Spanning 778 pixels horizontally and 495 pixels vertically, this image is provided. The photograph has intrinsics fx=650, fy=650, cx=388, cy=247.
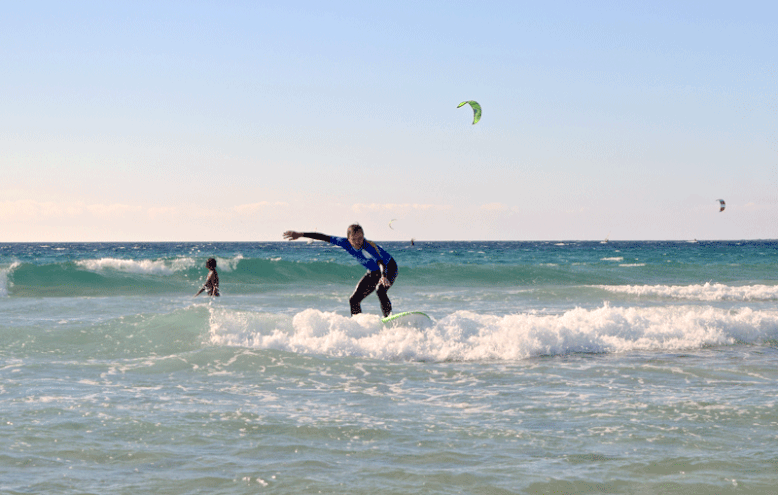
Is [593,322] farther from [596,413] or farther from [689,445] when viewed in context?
[689,445]

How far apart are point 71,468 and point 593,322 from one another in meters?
9.15

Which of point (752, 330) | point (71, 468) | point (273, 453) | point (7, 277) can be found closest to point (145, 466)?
point (71, 468)

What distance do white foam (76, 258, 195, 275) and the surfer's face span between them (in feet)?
78.5

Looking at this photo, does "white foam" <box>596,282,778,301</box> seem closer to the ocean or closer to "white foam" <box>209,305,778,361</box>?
the ocean

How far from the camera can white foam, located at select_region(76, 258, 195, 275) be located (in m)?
30.3

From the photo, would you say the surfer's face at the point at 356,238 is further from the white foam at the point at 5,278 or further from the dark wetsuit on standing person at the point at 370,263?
the white foam at the point at 5,278

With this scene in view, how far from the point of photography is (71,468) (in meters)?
4.67

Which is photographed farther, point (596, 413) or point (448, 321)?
point (448, 321)

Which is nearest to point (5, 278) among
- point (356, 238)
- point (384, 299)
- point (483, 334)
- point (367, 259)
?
point (384, 299)

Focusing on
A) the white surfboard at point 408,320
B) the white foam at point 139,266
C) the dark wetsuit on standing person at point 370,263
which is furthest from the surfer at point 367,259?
the white foam at point 139,266

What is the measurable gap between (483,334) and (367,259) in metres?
2.53

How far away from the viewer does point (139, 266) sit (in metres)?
31.6

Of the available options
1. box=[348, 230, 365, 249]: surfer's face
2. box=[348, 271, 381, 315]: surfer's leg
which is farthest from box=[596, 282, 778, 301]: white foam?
box=[348, 230, 365, 249]: surfer's face

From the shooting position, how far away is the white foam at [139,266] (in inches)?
1192
